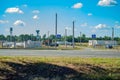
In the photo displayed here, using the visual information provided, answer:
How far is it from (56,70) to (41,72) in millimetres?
930

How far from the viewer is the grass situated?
52.1ft

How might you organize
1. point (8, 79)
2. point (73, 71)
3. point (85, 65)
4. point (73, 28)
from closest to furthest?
point (8, 79)
point (73, 71)
point (85, 65)
point (73, 28)

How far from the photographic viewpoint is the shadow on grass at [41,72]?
15.7 meters

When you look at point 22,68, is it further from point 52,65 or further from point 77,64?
point 77,64

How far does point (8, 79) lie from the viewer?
49.3 feet

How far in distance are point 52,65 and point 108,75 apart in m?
3.35

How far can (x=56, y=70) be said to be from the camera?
1716 cm

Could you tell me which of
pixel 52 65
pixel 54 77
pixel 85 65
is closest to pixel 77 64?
pixel 85 65

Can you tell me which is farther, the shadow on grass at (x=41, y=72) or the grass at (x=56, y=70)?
the grass at (x=56, y=70)

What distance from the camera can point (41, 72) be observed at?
16.8 m

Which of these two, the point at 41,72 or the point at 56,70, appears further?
the point at 56,70

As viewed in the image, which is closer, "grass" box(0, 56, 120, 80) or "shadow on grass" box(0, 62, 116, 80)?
"shadow on grass" box(0, 62, 116, 80)

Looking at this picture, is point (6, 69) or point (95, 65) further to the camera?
point (95, 65)

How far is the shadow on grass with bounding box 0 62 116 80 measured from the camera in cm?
1566
